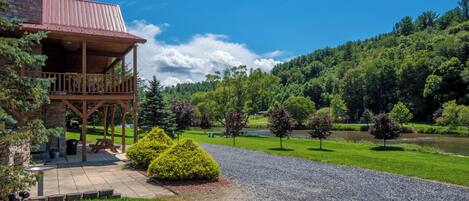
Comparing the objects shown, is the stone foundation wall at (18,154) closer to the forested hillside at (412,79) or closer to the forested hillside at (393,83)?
the forested hillside at (393,83)

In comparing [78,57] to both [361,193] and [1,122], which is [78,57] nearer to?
[1,122]

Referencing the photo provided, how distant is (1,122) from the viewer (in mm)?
5395

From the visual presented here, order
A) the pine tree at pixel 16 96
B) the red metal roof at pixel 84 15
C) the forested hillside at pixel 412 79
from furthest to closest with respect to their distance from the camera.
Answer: the forested hillside at pixel 412 79, the red metal roof at pixel 84 15, the pine tree at pixel 16 96

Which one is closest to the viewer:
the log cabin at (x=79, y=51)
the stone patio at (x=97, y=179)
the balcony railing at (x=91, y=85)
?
the stone patio at (x=97, y=179)

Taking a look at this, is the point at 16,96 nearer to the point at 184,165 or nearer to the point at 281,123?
the point at 184,165

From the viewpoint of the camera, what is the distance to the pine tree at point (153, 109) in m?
19.6

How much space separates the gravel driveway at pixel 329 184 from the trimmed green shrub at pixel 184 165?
101 cm

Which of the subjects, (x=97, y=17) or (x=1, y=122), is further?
(x=97, y=17)

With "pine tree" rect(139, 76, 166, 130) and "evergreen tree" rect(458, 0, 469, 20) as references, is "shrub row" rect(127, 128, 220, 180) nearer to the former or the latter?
"pine tree" rect(139, 76, 166, 130)

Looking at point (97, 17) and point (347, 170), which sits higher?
point (97, 17)

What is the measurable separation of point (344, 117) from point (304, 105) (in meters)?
24.8

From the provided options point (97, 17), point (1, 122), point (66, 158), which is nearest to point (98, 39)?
point (97, 17)

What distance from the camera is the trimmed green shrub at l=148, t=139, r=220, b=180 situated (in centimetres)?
956

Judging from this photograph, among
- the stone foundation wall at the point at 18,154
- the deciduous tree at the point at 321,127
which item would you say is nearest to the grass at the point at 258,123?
the deciduous tree at the point at 321,127
